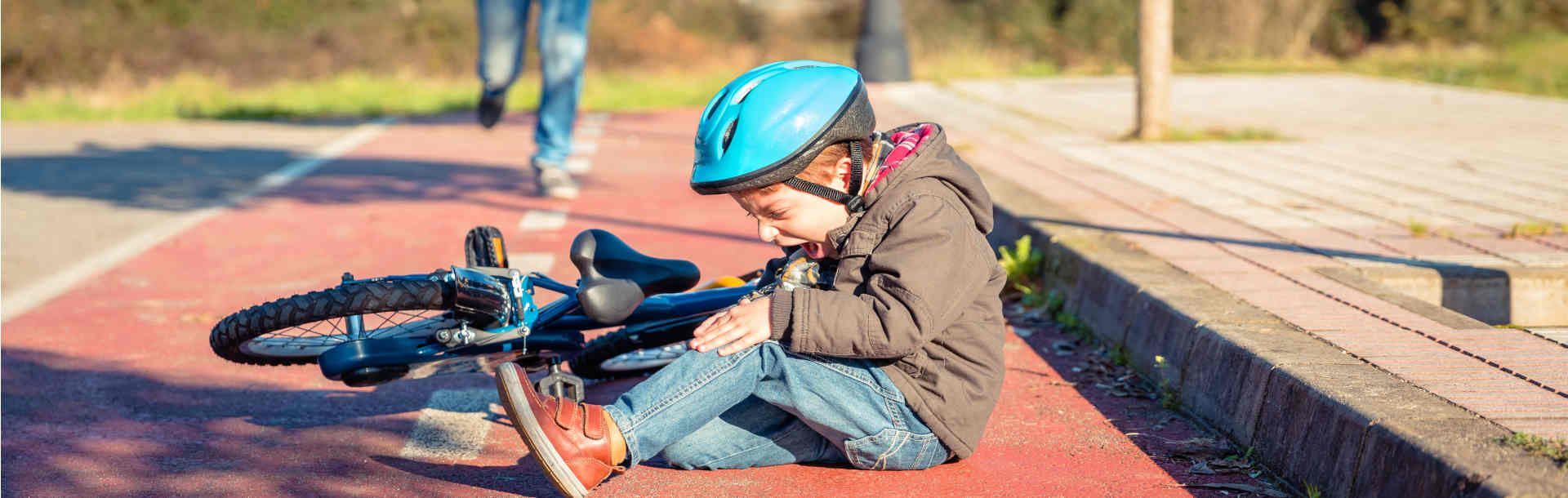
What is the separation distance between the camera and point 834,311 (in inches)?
107

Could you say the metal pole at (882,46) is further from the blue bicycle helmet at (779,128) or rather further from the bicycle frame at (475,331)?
the blue bicycle helmet at (779,128)

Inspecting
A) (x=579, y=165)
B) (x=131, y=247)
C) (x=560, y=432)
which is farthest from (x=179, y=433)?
(x=579, y=165)

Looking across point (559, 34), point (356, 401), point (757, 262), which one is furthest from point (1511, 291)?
point (559, 34)

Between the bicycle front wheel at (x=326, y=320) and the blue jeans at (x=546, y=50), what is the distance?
13.6ft

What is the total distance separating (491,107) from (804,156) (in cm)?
503

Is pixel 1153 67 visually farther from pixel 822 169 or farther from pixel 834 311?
pixel 834 311

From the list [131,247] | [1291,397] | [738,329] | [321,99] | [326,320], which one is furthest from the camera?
[321,99]

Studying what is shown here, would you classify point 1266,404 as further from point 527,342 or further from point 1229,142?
point 1229,142

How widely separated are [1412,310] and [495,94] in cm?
505

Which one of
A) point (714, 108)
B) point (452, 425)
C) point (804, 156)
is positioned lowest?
point (452, 425)

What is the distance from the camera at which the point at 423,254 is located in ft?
19.8

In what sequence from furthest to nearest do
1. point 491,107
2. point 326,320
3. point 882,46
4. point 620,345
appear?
point 882,46, point 491,107, point 620,345, point 326,320

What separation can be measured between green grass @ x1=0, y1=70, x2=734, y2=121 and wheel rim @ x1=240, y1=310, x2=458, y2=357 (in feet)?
40.6

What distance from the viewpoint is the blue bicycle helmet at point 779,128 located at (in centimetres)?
279
